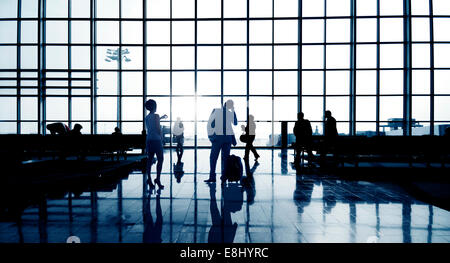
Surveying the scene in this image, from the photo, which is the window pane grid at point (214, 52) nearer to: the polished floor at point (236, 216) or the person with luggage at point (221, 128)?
the person with luggage at point (221, 128)

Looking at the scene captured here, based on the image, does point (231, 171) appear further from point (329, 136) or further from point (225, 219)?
point (329, 136)

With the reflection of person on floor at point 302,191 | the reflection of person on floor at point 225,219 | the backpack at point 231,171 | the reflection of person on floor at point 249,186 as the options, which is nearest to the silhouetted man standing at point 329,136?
the reflection of person on floor at point 302,191

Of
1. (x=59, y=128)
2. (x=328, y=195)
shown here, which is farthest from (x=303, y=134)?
(x=59, y=128)

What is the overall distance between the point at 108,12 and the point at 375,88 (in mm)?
12506

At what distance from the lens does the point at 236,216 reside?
3.06 metres

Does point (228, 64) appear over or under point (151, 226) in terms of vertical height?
over

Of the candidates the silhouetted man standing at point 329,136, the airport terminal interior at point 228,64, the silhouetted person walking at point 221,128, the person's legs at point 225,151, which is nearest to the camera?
the silhouetted person walking at point 221,128

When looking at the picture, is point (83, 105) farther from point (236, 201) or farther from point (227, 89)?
point (236, 201)

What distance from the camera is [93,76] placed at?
1267cm

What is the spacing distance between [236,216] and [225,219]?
166mm

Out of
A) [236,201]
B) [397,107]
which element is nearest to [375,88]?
[397,107]

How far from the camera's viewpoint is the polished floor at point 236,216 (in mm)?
2477

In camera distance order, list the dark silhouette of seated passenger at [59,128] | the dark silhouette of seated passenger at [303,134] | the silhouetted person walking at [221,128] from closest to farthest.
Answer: the silhouetted person walking at [221,128]
the dark silhouette of seated passenger at [303,134]
the dark silhouette of seated passenger at [59,128]
